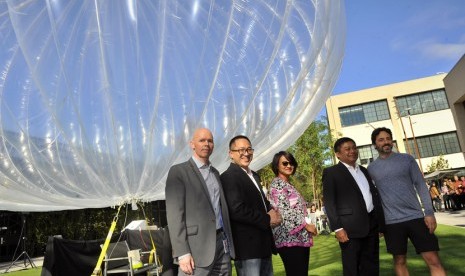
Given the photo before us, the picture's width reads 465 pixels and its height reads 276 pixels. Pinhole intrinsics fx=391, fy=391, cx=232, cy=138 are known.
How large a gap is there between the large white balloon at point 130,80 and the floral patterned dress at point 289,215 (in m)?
0.98

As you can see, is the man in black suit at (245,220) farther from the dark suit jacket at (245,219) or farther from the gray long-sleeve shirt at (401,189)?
the gray long-sleeve shirt at (401,189)

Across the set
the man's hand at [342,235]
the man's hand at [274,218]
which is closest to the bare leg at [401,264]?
the man's hand at [342,235]

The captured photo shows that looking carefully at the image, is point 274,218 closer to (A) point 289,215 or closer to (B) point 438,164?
(A) point 289,215

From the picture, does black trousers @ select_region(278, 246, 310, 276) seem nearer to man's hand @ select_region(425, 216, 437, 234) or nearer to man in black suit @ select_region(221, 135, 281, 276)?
man in black suit @ select_region(221, 135, 281, 276)

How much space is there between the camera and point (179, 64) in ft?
8.64

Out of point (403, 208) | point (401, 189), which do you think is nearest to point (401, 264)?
point (403, 208)

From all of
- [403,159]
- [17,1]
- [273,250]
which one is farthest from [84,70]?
[403,159]

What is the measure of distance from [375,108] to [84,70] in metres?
50.5

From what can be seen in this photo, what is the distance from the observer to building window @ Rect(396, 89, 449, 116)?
4662 cm

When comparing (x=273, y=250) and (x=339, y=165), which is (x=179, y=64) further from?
(x=339, y=165)

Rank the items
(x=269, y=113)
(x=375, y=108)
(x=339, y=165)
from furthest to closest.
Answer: (x=375, y=108)
(x=339, y=165)
(x=269, y=113)

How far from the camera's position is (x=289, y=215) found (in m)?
3.79

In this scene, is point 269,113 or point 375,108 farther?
point 375,108

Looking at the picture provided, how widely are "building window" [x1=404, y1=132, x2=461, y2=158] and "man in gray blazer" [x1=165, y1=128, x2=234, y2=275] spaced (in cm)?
4757
